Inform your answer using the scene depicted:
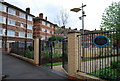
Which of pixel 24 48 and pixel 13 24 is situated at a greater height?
pixel 13 24

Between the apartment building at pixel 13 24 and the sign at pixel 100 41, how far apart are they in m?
26.7

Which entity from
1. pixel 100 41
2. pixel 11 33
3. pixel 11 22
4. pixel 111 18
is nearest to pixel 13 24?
pixel 11 22

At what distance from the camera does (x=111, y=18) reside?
22.1 feet

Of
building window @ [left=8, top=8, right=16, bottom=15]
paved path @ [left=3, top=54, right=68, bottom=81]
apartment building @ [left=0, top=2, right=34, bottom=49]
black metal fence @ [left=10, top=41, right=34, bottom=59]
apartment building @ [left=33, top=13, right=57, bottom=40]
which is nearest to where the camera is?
paved path @ [left=3, top=54, right=68, bottom=81]

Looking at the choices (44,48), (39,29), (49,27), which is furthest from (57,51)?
(49,27)

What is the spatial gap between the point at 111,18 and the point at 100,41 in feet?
10.3

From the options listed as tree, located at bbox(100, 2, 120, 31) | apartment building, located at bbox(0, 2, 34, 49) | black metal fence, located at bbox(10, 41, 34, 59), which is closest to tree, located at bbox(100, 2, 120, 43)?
tree, located at bbox(100, 2, 120, 31)

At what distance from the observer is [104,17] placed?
7121 mm

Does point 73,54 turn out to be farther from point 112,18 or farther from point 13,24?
point 13,24

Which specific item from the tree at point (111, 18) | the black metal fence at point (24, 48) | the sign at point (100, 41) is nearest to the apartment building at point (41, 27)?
the black metal fence at point (24, 48)

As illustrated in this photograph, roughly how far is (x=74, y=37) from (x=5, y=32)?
27233 millimetres

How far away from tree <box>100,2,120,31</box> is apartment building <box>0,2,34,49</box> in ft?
83.8

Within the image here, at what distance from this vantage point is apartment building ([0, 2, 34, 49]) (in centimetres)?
2752

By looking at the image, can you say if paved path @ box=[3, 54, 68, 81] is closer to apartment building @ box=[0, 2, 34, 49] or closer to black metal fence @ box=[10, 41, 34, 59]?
black metal fence @ box=[10, 41, 34, 59]
